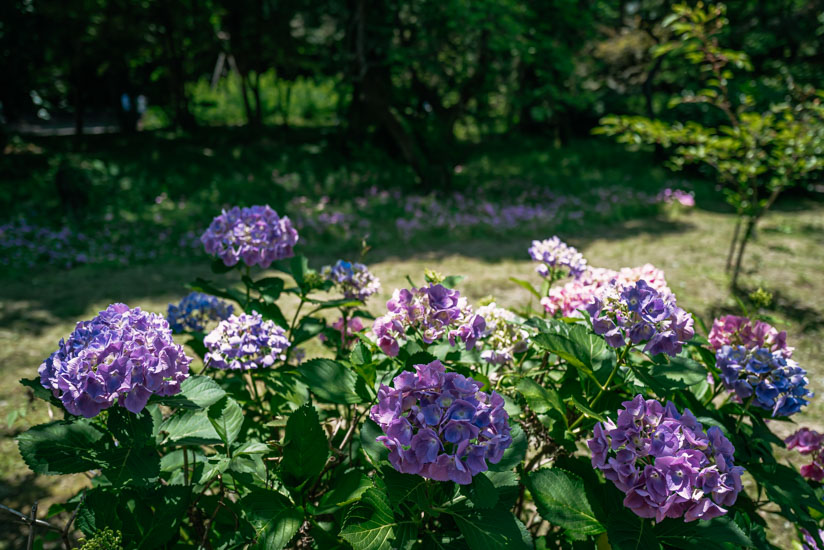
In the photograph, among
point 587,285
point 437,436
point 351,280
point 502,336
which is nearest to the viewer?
point 437,436

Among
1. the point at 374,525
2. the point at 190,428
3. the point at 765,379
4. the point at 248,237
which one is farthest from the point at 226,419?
the point at 765,379

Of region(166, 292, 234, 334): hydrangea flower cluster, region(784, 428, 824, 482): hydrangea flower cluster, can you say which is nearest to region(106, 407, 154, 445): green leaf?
region(166, 292, 234, 334): hydrangea flower cluster

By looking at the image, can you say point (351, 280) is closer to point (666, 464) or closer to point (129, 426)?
point (129, 426)

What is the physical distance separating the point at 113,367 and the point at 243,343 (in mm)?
490

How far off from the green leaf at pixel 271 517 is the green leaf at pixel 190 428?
0.17 meters

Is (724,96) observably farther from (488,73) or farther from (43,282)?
(43,282)

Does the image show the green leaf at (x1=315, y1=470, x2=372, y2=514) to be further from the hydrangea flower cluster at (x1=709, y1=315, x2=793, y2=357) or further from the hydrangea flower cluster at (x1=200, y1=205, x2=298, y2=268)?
the hydrangea flower cluster at (x1=709, y1=315, x2=793, y2=357)

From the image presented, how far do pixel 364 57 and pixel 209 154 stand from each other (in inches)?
143

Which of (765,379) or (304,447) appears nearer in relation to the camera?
(304,447)

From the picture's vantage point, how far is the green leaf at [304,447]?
3.84 feet

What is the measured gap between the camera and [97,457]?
1.12 metres

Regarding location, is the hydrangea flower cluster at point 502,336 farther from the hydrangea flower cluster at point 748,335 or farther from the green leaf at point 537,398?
the hydrangea flower cluster at point 748,335

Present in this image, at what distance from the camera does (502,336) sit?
58.6 inches

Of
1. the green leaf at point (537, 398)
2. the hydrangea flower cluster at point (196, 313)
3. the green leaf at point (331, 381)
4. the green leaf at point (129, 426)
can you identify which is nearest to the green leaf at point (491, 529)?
the green leaf at point (537, 398)
